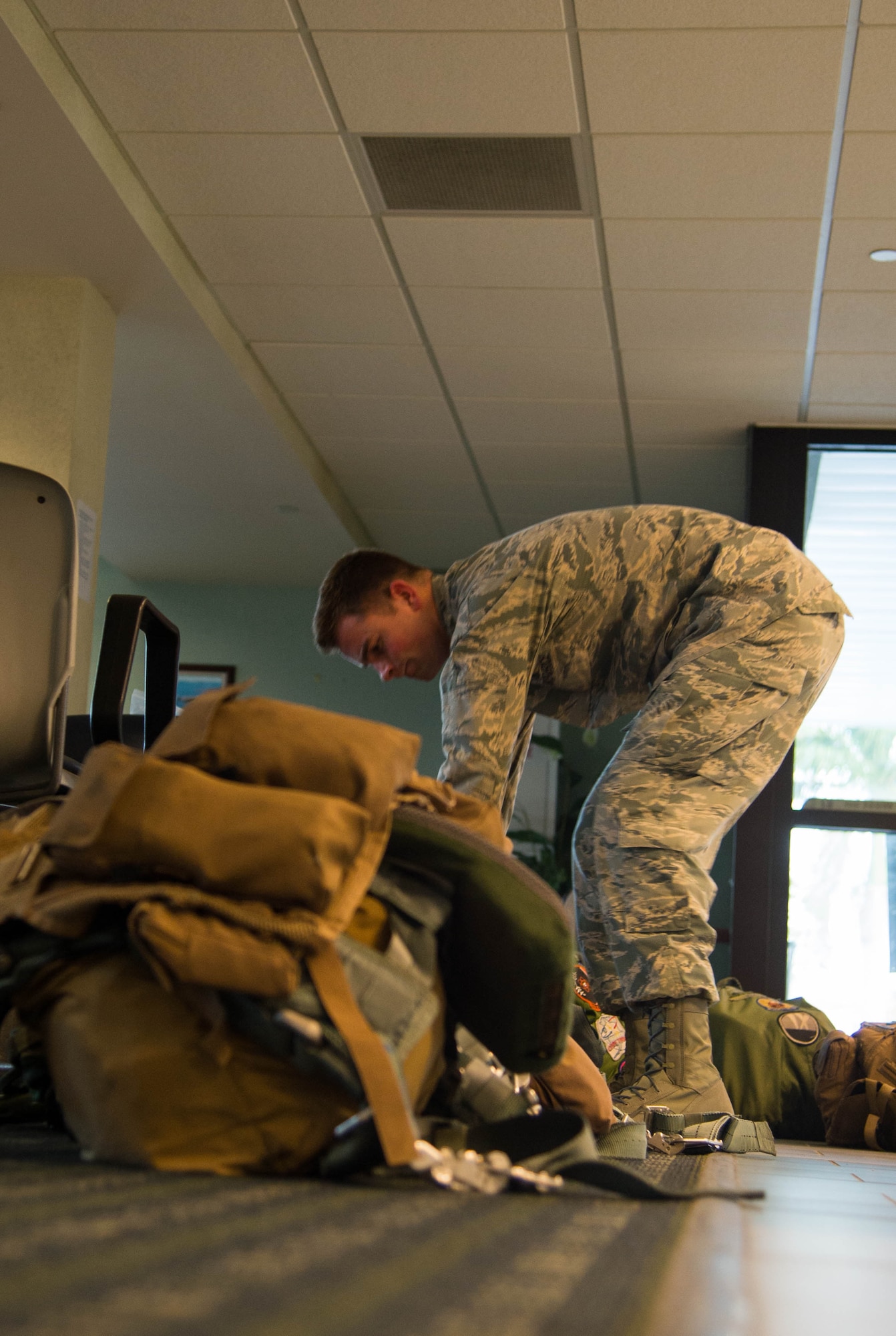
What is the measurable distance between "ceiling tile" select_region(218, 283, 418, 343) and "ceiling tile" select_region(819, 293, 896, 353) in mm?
1295

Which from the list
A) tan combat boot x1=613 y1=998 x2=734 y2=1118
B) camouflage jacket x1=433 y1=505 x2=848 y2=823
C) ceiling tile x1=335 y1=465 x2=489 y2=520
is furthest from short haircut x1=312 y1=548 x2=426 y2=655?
ceiling tile x1=335 y1=465 x2=489 y2=520

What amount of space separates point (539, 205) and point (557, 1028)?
2774 mm

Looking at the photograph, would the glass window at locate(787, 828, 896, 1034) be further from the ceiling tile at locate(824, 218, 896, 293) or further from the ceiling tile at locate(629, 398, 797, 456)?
the ceiling tile at locate(824, 218, 896, 293)

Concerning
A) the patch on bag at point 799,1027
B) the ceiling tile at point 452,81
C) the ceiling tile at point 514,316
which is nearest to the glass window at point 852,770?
the ceiling tile at point 514,316

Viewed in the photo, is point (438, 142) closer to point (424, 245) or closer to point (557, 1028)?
point (424, 245)

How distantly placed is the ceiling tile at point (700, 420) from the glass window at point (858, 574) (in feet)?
0.85

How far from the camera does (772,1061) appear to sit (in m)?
2.78

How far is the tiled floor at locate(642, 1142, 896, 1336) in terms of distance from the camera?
517 millimetres

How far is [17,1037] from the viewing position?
0.99 m

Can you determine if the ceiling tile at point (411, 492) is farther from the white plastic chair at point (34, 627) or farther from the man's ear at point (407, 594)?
the white plastic chair at point (34, 627)

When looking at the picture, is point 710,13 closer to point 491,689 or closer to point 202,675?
point 491,689

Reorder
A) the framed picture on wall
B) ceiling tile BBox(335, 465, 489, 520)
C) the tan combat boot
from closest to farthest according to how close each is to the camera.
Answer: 1. the tan combat boot
2. ceiling tile BBox(335, 465, 489, 520)
3. the framed picture on wall

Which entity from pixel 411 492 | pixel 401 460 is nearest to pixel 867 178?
pixel 401 460

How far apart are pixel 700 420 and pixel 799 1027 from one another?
246 centimetres
